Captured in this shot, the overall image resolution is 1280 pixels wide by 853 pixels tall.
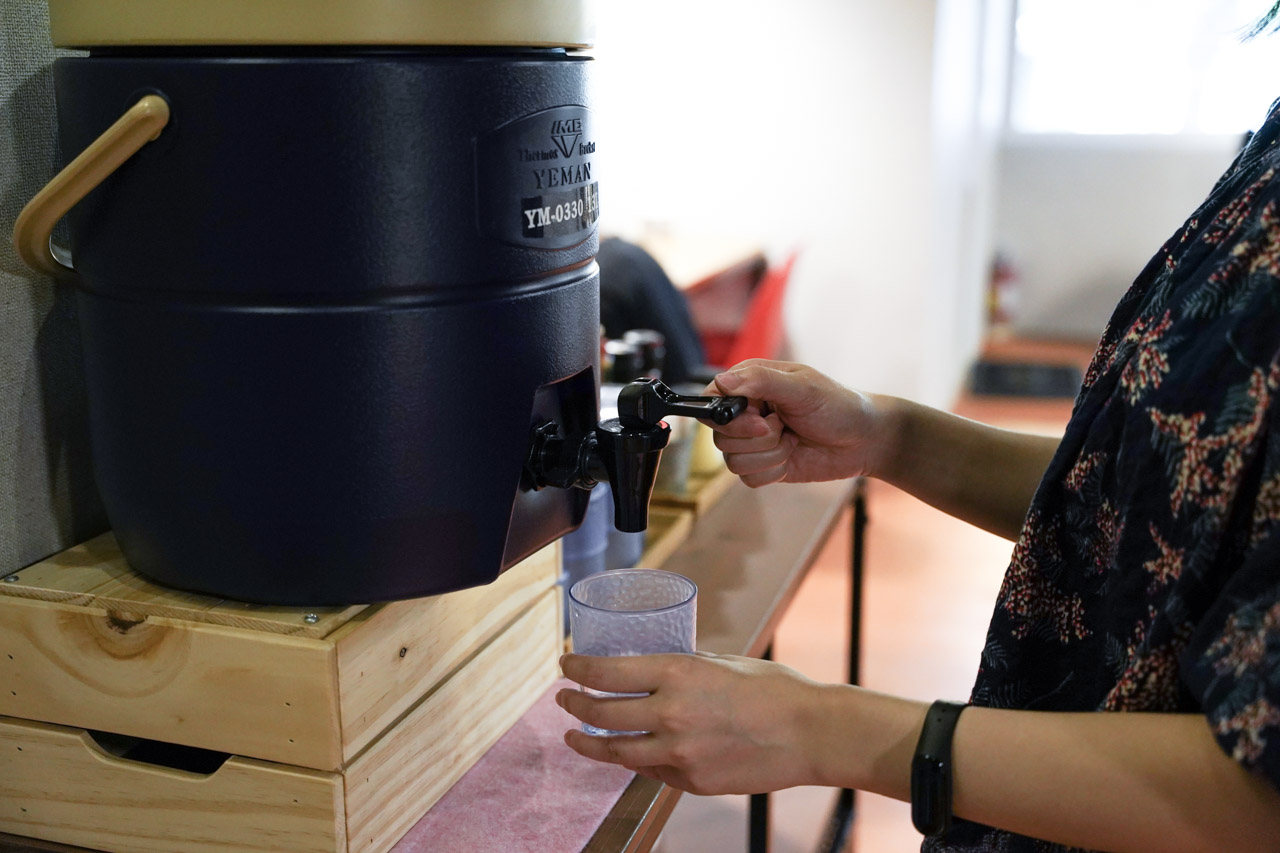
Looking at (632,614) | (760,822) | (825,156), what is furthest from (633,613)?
(825,156)

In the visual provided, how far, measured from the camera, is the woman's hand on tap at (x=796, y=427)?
3.47ft

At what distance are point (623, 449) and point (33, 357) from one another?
1.47 feet

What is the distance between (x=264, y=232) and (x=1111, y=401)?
1.79 ft

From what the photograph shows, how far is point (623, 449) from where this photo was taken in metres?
0.82

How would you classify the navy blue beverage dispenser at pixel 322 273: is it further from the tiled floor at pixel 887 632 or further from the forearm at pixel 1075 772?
the tiled floor at pixel 887 632

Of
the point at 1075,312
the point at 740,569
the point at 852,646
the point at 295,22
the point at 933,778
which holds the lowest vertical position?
the point at 1075,312

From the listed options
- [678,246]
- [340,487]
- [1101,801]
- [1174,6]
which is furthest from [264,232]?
[1174,6]

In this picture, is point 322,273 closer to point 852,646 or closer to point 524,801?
point 524,801

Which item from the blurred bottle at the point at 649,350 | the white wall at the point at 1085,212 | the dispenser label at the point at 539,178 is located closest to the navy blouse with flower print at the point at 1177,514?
the dispenser label at the point at 539,178

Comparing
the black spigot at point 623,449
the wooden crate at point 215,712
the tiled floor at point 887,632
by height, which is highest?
the black spigot at point 623,449

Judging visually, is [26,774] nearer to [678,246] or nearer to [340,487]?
[340,487]

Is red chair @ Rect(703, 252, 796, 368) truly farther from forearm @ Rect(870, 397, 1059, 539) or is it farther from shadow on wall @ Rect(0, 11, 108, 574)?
shadow on wall @ Rect(0, 11, 108, 574)

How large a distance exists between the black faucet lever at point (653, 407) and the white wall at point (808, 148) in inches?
133

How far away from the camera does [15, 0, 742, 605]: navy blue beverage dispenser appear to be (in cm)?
69
